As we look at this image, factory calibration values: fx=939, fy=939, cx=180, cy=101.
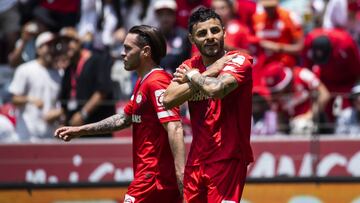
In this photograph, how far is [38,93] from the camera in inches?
487

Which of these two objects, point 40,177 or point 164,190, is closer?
point 164,190

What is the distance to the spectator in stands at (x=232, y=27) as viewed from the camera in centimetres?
1245

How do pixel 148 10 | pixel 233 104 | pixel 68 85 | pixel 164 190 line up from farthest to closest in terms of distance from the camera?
pixel 148 10, pixel 68 85, pixel 164 190, pixel 233 104

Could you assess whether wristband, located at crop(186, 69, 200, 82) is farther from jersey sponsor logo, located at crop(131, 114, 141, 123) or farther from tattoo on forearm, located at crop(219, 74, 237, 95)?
jersey sponsor logo, located at crop(131, 114, 141, 123)

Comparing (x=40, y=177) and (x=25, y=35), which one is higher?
(x=25, y=35)

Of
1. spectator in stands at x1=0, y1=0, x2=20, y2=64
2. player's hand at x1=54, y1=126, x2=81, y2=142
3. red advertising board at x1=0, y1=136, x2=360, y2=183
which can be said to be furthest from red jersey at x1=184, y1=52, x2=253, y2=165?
spectator in stands at x1=0, y1=0, x2=20, y2=64

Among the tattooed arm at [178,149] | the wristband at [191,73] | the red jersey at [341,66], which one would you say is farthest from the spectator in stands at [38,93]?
the wristband at [191,73]

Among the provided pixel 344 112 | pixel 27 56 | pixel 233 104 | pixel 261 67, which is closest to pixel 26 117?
pixel 27 56

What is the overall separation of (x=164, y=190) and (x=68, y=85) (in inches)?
186

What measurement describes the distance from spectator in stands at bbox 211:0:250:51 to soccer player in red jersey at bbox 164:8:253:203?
523 cm

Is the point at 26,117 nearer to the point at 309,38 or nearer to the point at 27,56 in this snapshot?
the point at 27,56

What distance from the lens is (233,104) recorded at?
23.0 feet

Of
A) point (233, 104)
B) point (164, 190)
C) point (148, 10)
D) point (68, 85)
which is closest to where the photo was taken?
point (233, 104)

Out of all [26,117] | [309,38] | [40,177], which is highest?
[309,38]
